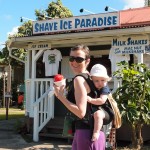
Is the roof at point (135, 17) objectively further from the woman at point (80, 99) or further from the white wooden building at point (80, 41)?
the woman at point (80, 99)

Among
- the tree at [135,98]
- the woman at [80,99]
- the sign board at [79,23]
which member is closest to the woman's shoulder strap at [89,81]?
the woman at [80,99]

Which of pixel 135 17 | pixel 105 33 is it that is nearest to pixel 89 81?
pixel 105 33

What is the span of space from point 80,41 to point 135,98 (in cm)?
306

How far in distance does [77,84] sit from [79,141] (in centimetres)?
53

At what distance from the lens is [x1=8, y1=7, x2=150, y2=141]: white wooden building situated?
390 inches

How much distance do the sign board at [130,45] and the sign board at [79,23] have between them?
1.55 ft

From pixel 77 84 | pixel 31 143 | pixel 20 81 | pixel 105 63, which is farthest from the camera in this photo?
pixel 20 81

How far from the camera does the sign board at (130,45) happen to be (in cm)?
980

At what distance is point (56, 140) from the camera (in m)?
10.7

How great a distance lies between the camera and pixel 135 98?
869cm

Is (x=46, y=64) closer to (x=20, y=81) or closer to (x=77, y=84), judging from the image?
(x=77, y=84)

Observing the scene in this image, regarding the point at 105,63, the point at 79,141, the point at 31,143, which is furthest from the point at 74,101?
the point at 105,63

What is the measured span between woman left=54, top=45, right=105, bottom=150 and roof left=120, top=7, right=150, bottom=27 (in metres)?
8.12

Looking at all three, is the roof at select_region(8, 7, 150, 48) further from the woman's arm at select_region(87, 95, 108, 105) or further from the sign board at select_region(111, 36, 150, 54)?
the woman's arm at select_region(87, 95, 108, 105)
